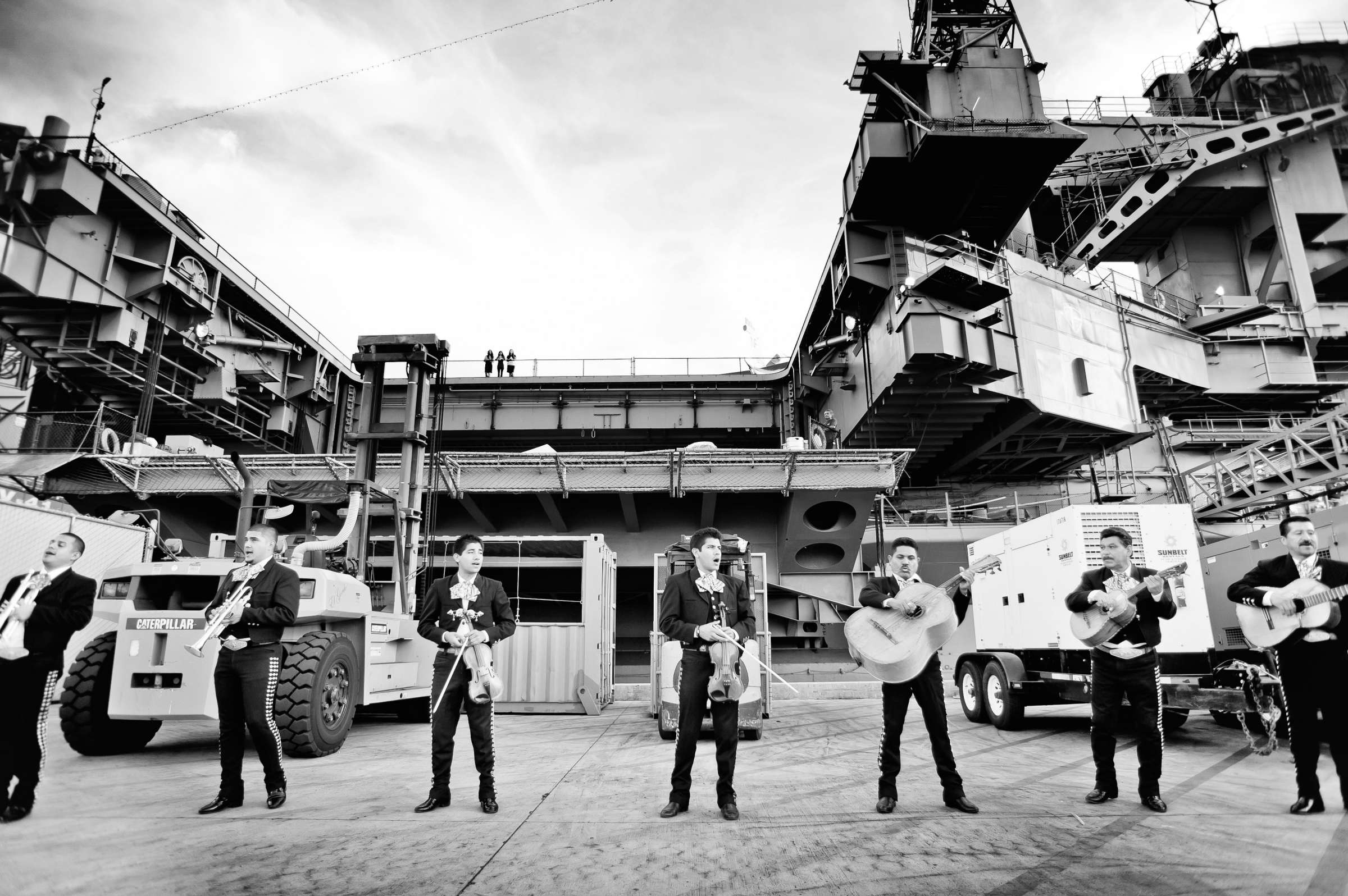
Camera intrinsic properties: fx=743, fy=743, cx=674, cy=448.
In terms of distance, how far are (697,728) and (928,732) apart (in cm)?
154

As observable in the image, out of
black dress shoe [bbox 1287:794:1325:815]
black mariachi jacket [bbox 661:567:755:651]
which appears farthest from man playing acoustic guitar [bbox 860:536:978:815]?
black dress shoe [bbox 1287:794:1325:815]

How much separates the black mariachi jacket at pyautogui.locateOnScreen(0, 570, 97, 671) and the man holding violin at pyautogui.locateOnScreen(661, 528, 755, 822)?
11.8 feet

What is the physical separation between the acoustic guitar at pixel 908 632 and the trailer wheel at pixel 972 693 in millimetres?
6598

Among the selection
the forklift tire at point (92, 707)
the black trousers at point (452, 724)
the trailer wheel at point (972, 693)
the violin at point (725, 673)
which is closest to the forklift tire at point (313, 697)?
the forklift tire at point (92, 707)

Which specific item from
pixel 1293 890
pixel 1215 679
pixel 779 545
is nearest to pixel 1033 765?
pixel 1215 679

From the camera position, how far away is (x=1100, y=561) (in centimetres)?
888

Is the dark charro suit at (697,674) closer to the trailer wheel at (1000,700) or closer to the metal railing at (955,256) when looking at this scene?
the trailer wheel at (1000,700)

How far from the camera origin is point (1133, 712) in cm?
509

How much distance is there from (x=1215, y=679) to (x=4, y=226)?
10.2 meters

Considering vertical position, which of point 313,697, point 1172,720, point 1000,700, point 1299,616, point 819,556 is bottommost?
point 1172,720

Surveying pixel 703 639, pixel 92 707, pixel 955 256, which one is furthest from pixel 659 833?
pixel 955 256

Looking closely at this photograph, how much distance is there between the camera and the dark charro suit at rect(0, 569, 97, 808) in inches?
168

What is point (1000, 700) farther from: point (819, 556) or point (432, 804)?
point (819, 556)

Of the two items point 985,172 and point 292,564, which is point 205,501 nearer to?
point 292,564
